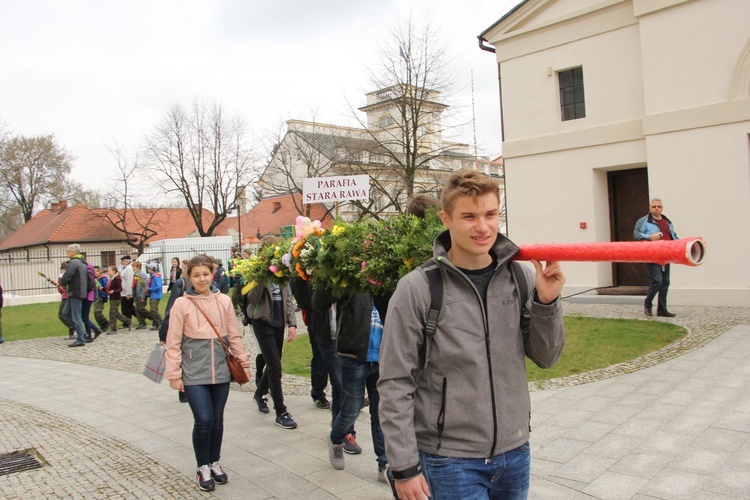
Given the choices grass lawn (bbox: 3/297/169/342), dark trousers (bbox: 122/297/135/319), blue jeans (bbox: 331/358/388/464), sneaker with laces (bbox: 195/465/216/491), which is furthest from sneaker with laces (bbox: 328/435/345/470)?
grass lawn (bbox: 3/297/169/342)

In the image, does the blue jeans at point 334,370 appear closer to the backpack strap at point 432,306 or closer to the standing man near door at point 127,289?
the backpack strap at point 432,306

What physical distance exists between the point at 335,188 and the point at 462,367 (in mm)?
5713

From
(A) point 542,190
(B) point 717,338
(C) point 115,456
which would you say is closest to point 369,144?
(A) point 542,190

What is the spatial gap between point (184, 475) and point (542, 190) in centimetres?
1328

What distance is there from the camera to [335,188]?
26.1ft

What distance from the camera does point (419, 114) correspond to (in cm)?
2581

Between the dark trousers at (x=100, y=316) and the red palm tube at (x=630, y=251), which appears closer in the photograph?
the red palm tube at (x=630, y=251)

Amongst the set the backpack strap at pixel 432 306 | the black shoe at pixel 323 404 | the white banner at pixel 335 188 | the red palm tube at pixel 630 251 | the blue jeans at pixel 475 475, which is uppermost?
the white banner at pixel 335 188

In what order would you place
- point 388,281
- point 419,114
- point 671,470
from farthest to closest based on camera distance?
1. point 419,114
2. point 671,470
3. point 388,281

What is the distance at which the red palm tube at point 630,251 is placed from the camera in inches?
76.0

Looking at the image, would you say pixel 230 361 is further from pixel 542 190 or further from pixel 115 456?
pixel 542 190

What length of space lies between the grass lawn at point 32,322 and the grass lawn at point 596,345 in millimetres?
8466

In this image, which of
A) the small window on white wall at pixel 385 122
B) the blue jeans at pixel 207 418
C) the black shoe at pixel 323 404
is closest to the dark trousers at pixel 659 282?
the black shoe at pixel 323 404

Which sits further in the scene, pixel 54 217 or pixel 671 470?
pixel 54 217
